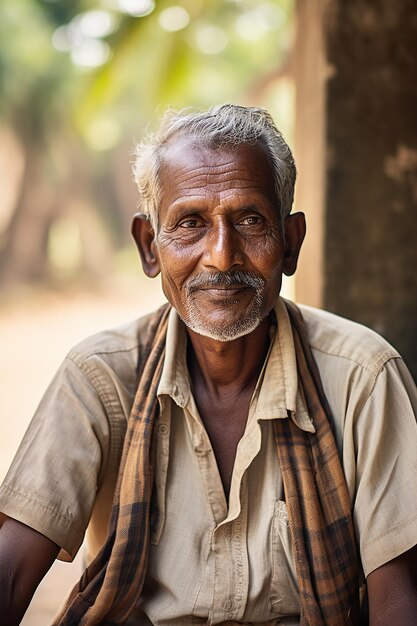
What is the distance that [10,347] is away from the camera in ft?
35.1

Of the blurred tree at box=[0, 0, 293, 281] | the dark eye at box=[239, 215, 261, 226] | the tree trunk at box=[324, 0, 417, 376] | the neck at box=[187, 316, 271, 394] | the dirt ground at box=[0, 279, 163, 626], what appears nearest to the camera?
the dark eye at box=[239, 215, 261, 226]

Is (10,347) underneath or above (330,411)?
underneath

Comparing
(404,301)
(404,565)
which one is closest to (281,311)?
(404,565)

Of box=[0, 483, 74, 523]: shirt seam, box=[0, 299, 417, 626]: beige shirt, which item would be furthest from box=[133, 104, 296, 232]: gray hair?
box=[0, 483, 74, 523]: shirt seam

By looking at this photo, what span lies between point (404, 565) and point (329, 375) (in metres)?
0.52

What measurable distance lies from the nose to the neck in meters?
0.26

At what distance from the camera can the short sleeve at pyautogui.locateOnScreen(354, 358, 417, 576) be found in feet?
6.84

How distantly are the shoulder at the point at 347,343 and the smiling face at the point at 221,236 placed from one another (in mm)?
217

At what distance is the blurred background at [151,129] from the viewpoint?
3373 millimetres

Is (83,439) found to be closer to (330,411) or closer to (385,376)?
(330,411)

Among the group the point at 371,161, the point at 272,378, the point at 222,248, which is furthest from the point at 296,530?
the point at 371,161

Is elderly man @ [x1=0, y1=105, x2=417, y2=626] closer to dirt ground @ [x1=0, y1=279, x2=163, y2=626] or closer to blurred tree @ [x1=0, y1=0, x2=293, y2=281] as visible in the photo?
dirt ground @ [x1=0, y1=279, x2=163, y2=626]

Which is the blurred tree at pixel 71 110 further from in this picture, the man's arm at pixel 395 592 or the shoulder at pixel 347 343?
the man's arm at pixel 395 592

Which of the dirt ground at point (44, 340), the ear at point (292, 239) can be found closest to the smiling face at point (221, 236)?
the ear at point (292, 239)
